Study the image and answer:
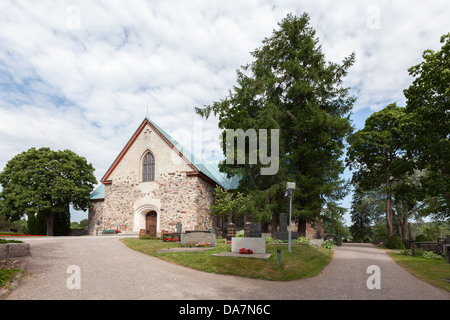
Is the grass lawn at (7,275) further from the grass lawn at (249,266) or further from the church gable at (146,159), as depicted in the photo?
the church gable at (146,159)

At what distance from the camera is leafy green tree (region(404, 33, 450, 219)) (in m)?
15.4

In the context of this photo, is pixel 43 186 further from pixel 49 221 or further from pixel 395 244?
pixel 395 244

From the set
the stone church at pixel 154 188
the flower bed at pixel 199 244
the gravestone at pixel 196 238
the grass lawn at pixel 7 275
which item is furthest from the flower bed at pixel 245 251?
the stone church at pixel 154 188

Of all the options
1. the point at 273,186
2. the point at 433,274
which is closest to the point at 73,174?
the point at 273,186

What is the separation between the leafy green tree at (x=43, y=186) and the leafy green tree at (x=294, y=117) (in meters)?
16.4

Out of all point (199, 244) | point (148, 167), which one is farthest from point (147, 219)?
point (199, 244)

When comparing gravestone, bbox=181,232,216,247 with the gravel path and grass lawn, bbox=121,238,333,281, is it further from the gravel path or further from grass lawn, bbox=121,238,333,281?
the gravel path

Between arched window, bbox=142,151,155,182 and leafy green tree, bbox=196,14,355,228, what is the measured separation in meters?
6.17

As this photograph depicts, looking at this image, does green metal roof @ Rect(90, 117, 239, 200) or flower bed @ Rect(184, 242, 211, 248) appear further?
green metal roof @ Rect(90, 117, 239, 200)

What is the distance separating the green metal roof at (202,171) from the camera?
23.6 metres

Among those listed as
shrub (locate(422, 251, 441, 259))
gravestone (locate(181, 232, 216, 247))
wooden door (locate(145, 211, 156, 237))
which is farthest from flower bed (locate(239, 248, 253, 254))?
wooden door (locate(145, 211, 156, 237))

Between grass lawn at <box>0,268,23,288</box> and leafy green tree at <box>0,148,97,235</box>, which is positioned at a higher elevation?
leafy green tree at <box>0,148,97,235</box>
